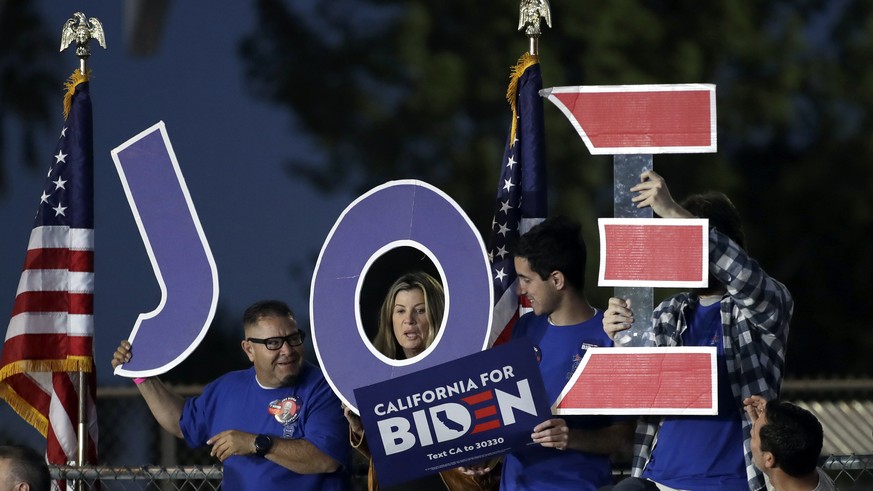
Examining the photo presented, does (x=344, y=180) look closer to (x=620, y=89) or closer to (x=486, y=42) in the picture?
(x=486, y=42)

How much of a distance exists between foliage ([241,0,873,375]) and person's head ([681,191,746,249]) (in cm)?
1049

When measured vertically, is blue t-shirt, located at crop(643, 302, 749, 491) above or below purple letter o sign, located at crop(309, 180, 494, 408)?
below

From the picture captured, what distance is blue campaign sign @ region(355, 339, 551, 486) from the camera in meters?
3.75

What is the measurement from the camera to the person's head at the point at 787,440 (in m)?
3.33

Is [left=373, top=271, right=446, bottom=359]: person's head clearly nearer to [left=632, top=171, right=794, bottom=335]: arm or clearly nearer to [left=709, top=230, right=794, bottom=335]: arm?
[left=632, top=171, right=794, bottom=335]: arm

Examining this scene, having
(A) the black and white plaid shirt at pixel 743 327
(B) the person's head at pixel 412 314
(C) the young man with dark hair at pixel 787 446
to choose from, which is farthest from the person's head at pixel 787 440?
(B) the person's head at pixel 412 314

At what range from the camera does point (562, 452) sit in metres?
3.89

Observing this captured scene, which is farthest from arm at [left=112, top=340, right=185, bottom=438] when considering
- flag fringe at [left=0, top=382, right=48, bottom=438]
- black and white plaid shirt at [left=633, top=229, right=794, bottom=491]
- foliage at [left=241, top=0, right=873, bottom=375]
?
foliage at [left=241, top=0, right=873, bottom=375]

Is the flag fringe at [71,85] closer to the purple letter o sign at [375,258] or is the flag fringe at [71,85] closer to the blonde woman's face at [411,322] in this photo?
the purple letter o sign at [375,258]

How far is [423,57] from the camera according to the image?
14781 millimetres

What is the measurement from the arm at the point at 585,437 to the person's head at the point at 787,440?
0.59 m

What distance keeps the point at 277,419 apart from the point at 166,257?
73cm

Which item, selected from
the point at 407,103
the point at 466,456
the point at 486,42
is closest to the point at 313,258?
the point at 407,103

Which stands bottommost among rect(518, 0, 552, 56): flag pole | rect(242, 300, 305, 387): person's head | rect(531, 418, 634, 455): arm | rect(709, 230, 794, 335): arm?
rect(531, 418, 634, 455): arm
